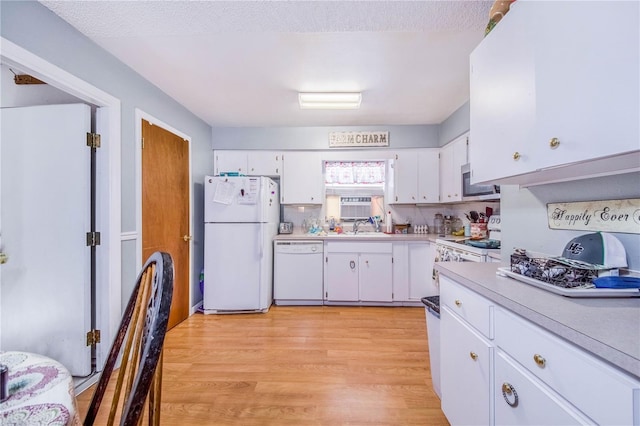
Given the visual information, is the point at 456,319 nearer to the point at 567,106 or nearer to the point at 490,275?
the point at 490,275

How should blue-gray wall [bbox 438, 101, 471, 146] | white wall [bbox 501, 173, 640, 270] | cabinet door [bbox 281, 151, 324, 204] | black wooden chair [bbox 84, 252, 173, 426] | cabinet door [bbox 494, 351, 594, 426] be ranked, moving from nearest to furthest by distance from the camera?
black wooden chair [bbox 84, 252, 173, 426], cabinet door [bbox 494, 351, 594, 426], white wall [bbox 501, 173, 640, 270], blue-gray wall [bbox 438, 101, 471, 146], cabinet door [bbox 281, 151, 324, 204]

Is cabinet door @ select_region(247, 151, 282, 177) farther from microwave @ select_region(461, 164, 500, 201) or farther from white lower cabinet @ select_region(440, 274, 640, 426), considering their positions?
white lower cabinet @ select_region(440, 274, 640, 426)

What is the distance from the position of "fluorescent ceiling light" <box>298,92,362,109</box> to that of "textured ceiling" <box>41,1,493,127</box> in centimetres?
7

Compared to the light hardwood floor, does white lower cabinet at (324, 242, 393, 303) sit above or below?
above

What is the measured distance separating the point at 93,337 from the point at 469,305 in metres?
2.39

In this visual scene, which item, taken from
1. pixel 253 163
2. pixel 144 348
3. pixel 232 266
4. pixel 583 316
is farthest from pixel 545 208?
pixel 253 163

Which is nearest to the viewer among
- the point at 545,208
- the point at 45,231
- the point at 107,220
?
the point at 545,208

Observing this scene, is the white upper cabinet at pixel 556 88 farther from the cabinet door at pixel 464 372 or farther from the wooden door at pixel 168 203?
the wooden door at pixel 168 203

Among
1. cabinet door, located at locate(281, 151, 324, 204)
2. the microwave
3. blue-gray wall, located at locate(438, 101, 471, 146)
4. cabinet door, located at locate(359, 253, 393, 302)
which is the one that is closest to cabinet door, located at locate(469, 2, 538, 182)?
the microwave

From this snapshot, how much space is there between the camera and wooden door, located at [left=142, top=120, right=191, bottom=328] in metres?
2.33

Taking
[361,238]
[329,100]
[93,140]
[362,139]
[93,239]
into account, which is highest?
[329,100]

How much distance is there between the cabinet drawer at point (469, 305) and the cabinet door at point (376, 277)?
1774mm

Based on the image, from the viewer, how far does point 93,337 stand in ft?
6.03

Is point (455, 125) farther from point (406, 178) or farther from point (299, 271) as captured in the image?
point (299, 271)
